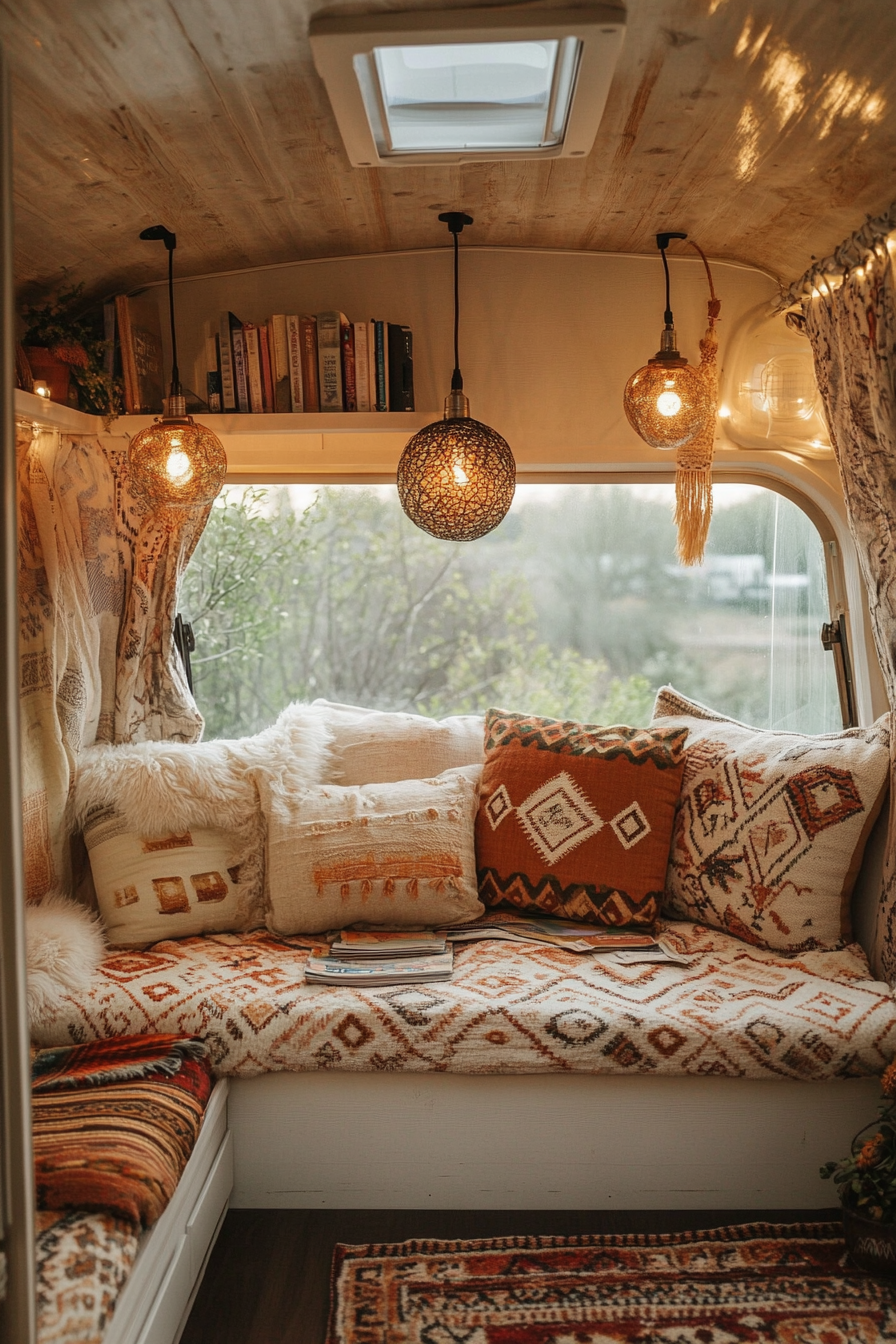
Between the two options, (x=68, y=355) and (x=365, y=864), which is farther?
(x=68, y=355)

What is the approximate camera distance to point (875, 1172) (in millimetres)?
1970

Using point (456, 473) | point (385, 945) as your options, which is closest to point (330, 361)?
point (456, 473)

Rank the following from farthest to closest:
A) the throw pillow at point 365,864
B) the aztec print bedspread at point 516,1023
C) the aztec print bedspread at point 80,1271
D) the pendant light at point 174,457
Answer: the pendant light at point 174,457 < the throw pillow at point 365,864 < the aztec print bedspread at point 516,1023 < the aztec print bedspread at point 80,1271

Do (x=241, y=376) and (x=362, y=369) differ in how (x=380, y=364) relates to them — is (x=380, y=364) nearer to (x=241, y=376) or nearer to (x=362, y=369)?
(x=362, y=369)

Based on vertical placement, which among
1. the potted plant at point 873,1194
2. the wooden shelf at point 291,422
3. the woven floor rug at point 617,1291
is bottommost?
the woven floor rug at point 617,1291

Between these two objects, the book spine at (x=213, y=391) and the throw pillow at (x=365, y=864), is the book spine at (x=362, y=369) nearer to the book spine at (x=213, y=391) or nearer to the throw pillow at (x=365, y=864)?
the book spine at (x=213, y=391)

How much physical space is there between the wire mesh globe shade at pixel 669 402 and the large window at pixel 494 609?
1.45 ft

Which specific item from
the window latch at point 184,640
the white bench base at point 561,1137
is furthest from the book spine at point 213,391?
the white bench base at point 561,1137

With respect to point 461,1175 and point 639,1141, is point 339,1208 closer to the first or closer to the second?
point 461,1175

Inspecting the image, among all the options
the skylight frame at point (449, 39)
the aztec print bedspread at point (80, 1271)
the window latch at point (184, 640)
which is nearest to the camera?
the aztec print bedspread at point (80, 1271)

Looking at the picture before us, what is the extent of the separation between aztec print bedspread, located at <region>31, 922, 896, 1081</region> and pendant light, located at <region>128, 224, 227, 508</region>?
1.24 metres

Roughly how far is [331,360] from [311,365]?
0.06 metres

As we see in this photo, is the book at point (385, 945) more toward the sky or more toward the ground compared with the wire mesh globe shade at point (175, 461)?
more toward the ground

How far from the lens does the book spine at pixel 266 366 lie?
2.84 m
